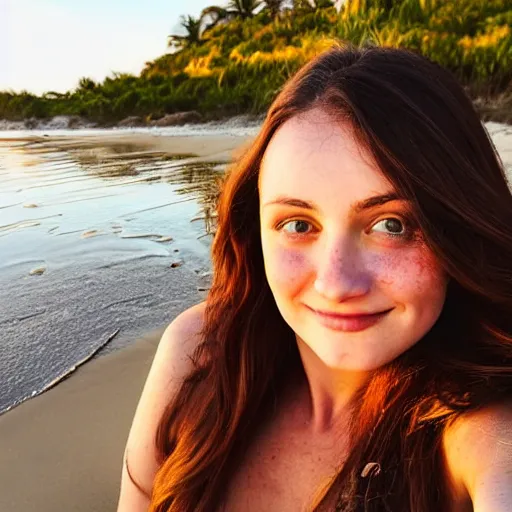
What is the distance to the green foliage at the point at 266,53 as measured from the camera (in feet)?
36.5

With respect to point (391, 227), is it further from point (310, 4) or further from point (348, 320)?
point (310, 4)

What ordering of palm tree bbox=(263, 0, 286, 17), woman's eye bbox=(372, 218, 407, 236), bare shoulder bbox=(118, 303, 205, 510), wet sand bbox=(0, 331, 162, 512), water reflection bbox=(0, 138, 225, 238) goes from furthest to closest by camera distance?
palm tree bbox=(263, 0, 286, 17) < water reflection bbox=(0, 138, 225, 238) < wet sand bbox=(0, 331, 162, 512) < bare shoulder bbox=(118, 303, 205, 510) < woman's eye bbox=(372, 218, 407, 236)

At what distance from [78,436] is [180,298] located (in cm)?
145

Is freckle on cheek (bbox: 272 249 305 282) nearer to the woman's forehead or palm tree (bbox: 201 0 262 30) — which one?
the woman's forehead

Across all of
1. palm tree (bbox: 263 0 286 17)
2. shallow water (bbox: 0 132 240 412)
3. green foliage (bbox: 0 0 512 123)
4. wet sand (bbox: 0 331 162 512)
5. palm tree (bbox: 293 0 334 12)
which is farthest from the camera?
palm tree (bbox: 263 0 286 17)

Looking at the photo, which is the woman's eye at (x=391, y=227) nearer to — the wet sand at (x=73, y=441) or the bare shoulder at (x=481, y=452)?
the bare shoulder at (x=481, y=452)

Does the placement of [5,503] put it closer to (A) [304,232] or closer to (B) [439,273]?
(A) [304,232]

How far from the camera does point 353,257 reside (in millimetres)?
1180

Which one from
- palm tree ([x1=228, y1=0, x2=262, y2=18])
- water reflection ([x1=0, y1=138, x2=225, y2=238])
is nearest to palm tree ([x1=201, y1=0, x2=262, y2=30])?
palm tree ([x1=228, y1=0, x2=262, y2=18])

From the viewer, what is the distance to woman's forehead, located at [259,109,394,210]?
45.9 inches

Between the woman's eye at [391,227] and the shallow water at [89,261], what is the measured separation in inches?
73.3

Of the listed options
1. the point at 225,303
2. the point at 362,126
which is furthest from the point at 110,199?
the point at 362,126

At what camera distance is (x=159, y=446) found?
1503 millimetres

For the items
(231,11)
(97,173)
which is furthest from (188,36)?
(97,173)
